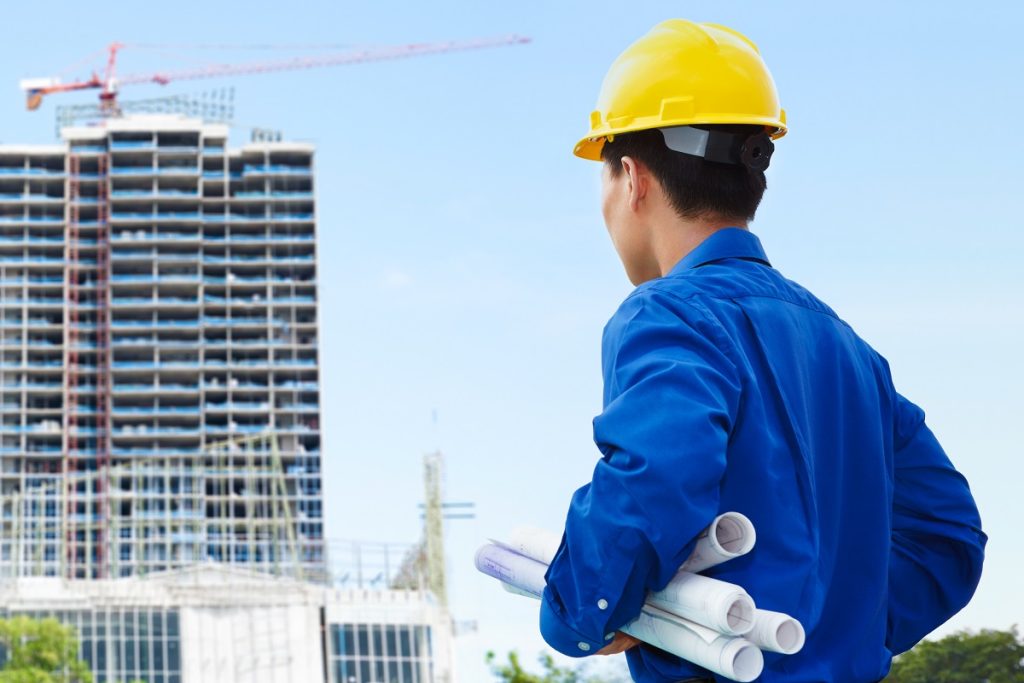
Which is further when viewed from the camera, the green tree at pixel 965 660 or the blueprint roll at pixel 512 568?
the green tree at pixel 965 660

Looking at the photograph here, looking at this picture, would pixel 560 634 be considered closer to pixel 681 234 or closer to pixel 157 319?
pixel 681 234

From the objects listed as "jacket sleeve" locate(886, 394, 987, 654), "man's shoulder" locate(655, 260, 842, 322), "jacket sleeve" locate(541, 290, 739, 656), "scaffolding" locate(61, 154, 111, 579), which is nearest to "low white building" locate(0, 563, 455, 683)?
"scaffolding" locate(61, 154, 111, 579)

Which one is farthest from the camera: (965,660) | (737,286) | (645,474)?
(965,660)

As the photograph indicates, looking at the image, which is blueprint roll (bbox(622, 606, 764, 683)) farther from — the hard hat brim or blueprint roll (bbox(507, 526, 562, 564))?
the hard hat brim

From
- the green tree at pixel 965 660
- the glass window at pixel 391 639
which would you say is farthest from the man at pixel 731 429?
the glass window at pixel 391 639

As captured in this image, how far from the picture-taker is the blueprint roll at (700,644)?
1.73 meters

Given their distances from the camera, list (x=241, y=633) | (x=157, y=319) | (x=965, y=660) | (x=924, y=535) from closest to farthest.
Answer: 1. (x=924, y=535)
2. (x=965, y=660)
3. (x=241, y=633)
4. (x=157, y=319)

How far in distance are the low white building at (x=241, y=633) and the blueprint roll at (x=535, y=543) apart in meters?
62.7

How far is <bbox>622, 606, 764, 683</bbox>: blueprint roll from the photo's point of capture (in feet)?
5.67

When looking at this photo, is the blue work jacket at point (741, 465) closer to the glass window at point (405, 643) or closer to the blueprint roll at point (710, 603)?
the blueprint roll at point (710, 603)

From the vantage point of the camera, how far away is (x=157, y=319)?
302ft

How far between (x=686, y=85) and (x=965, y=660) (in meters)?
12.3

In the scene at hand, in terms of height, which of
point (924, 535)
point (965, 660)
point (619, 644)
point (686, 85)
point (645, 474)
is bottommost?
point (965, 660)

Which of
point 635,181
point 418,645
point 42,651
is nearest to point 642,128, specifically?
point 635,181
